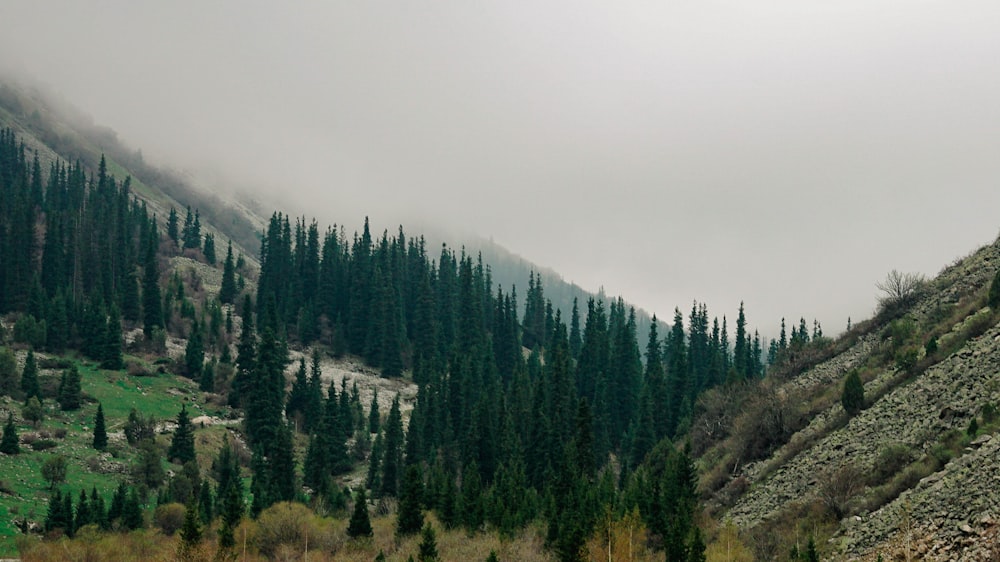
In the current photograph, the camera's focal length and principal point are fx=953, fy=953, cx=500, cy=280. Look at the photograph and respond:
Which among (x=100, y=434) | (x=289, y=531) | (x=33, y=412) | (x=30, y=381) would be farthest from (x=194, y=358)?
(x=289, y=531)

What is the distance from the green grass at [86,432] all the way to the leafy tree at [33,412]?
3.17 ft

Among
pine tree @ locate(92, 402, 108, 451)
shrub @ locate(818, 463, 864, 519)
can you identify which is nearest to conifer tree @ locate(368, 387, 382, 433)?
pine tree @ locate(92, 402, 108, 451)

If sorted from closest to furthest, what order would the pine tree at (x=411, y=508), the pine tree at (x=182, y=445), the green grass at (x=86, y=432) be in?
the pine tree at (x=411, y=508) < the green grass at (x=86, y=432) < the pine tree at (x=182, y=445)

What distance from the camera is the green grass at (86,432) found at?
102312 mm

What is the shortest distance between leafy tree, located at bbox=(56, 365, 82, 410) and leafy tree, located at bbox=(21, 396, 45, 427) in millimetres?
6696

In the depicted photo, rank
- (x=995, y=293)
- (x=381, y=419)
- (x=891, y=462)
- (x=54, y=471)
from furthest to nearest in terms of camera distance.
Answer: (x=381, y=419) < (x=54, y=471) < (x=995, y=293) < (x=891, y=462)

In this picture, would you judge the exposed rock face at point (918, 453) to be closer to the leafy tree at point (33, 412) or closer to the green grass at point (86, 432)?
the green grass at point (86, 432)

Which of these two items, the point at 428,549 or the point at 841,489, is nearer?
the point at 841,489

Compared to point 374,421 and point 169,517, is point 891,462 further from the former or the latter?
point 374,421

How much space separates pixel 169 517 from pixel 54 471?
1854 cm

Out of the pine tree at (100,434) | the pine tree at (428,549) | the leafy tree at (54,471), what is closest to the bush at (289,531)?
the pine tree at (428,549)

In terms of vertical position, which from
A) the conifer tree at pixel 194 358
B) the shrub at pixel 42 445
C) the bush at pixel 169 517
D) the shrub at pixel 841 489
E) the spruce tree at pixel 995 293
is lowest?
the bush at pixel 169 517

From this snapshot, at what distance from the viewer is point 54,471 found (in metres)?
109

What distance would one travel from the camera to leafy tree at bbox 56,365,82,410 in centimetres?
13412
